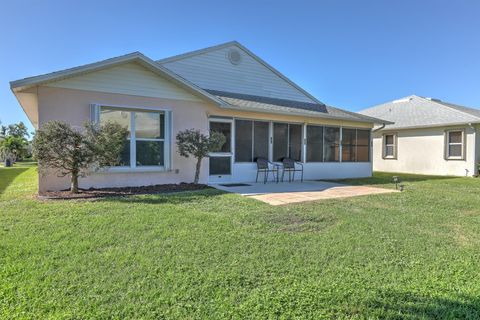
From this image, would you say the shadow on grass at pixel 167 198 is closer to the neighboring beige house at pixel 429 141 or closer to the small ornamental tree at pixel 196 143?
the small ornamental tree at pixel 196 143

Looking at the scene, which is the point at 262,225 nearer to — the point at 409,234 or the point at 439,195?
the point at 409,234

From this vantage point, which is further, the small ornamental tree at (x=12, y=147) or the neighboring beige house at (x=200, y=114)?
the small ornamental tree at (x=12, y=147)

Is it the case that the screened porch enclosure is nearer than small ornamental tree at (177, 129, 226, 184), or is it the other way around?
small ornamental tree at (177, 129, 226, 184)

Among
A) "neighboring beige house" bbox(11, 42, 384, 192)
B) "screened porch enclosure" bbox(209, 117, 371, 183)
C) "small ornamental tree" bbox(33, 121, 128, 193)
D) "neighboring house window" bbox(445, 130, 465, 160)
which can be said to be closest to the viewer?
"small ornamental tree" bbox(33, 121, 128, 193)

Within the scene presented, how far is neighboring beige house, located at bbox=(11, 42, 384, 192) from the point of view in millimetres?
7984

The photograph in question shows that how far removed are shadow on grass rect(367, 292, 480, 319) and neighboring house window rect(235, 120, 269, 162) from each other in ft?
27.0

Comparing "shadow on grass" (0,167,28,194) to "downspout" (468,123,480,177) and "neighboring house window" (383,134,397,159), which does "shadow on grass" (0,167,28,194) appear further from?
"downspout" (468,123,480,177)

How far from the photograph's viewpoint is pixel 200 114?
980 centimetres

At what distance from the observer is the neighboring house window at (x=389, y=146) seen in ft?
59.5

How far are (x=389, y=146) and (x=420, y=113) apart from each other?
2.70 m

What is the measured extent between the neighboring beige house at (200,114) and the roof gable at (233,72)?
44mm

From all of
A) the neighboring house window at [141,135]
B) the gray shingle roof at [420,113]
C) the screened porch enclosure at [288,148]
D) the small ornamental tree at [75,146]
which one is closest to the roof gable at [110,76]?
the neighboring house window at [141,135]

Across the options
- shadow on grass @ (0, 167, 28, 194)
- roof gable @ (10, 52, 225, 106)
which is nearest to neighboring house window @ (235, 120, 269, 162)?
roof gable @ (10, 52, 225, 106)

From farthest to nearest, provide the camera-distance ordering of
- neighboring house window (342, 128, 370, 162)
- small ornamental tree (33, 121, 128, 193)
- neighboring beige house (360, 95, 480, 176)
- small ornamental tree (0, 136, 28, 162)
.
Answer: small ornamental tree (0, 136, 28, 162), neighboring beige house (360, 95, 480, 176), neighboring house window (342, 128, 370, 162), small ornamental tree (33, 121, 128, 193)
